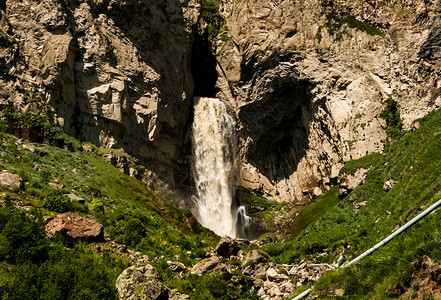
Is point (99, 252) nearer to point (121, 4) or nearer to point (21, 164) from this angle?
point (21, 164)

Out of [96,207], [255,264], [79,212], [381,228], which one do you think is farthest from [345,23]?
[79,212]

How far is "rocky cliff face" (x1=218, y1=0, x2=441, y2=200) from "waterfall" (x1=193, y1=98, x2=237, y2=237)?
1971 millimetres

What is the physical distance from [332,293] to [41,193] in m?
15.9

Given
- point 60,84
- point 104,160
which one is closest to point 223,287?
point 104,160

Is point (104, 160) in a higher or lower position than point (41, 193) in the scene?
higher

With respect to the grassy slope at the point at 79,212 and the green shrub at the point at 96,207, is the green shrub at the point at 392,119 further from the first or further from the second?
the green shrub at the point at 96,207

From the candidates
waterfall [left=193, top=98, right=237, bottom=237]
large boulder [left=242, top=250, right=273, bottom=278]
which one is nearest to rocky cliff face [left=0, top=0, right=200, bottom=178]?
waterfall [left=193, top=98, right=237, bottom=237]

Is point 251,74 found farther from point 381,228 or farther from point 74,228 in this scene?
point 74,228

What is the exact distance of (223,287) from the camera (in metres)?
17.0

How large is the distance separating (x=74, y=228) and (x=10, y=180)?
5099 millimetres

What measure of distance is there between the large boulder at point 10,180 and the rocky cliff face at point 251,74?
1429 cm

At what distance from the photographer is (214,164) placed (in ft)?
158

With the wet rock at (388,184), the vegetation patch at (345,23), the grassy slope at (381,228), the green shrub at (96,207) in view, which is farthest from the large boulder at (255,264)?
the vegetation patch at (345,23)

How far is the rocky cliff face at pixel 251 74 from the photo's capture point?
37.0 m
